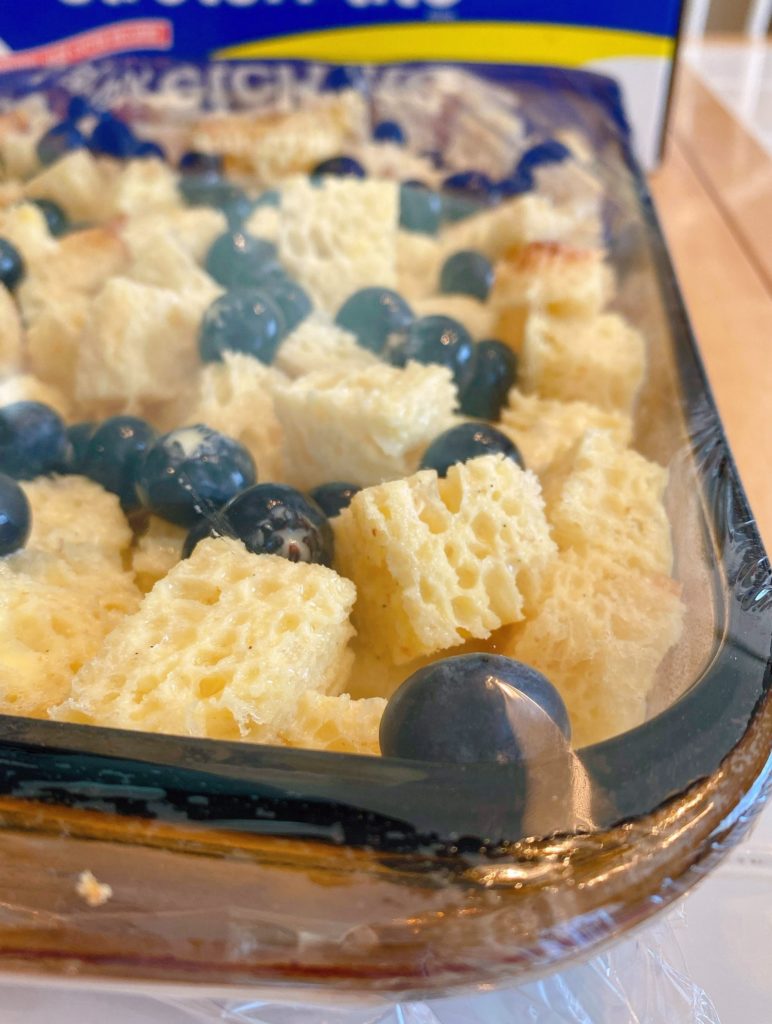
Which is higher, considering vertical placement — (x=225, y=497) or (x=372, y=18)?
(x=372, y=18)

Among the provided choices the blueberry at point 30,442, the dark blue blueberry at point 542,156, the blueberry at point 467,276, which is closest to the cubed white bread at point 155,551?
the blueberry at point 30,442

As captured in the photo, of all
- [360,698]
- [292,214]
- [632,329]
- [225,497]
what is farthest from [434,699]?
[292,214]

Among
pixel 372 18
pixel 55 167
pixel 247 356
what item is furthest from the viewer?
pixel 372 18

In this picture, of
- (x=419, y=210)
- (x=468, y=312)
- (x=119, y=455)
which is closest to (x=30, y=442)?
(x=119, y=455)

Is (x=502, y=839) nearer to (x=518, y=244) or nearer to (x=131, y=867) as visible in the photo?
(x=131, y=867)

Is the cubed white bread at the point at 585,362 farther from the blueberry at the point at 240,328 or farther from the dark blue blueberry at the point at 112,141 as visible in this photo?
the dark blue blueberry at the point at 112,141

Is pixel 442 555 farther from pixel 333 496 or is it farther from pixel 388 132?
pixel 388 132

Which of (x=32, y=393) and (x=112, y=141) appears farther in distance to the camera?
(x=112, y=141)
